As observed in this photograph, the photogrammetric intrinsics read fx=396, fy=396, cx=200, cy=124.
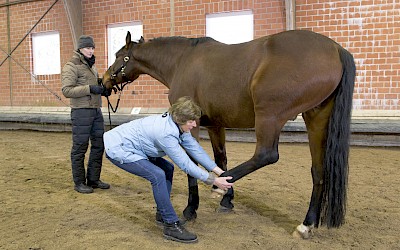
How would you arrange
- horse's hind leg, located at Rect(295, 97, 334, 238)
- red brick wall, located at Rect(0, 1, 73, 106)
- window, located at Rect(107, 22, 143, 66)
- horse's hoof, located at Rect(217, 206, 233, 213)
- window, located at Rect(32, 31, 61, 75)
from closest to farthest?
horse's hind leg, located at Rect(295, 97, 334, 238), horse's hoof, located at Rect(217, 206, 233, 213), window, located at Rect(107, 22, 143, 66), red brick wall, located at Rect(0, 1, 73, 106), window, located at Rect(32, 31, 61, 75)

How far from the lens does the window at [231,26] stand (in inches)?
297

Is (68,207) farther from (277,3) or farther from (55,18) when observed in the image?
(55,18)

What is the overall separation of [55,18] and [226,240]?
8.55 m

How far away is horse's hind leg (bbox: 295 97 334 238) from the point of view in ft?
9.21

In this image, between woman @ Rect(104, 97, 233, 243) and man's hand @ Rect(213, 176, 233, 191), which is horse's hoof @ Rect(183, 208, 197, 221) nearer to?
woman @ Rect(104, 97, 233, 243)

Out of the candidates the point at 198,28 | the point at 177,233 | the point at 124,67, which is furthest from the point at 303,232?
the point at 198,28

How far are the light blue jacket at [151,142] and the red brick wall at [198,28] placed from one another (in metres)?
4.91

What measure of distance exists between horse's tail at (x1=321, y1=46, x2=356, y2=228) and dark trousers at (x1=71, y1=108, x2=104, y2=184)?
2447mm

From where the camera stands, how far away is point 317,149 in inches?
113

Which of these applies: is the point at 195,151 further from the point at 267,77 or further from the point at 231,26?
the point at 231,26

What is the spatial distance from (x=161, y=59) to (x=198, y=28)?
14.6ft

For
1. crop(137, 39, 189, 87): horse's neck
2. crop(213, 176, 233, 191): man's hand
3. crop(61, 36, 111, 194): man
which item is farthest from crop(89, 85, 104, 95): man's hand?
crop(213, 176, 233, 191): man's hand

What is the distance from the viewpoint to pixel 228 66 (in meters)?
2.98

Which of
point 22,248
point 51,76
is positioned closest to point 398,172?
point 22,248
